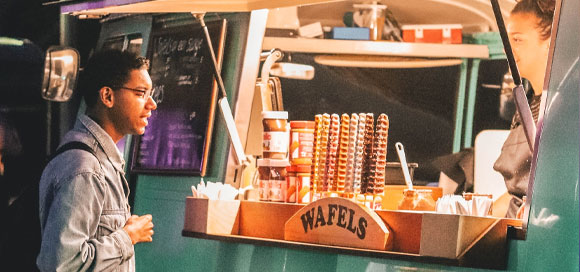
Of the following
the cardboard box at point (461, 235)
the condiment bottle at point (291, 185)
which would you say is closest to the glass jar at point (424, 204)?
the cardboard box at point (461, 235)

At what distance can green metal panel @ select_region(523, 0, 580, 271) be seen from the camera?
2.54 metres

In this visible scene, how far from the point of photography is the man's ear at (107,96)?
3422 mm

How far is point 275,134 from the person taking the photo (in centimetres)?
393

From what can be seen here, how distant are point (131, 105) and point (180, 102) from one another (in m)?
1.77

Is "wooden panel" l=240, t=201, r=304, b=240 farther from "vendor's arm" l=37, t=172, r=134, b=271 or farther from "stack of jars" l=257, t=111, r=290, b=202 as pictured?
"vendor's arm" l=37, t=172, r=134, b=271

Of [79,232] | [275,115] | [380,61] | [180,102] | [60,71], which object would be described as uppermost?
[380,61]

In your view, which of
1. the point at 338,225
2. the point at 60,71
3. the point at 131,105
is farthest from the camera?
the point at 60,71

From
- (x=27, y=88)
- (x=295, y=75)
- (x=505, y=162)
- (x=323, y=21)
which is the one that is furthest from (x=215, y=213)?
(x=27, y=88)

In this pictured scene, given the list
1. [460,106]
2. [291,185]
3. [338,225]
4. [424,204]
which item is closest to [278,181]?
[291,185]

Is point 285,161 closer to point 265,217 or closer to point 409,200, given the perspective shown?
point 265,217

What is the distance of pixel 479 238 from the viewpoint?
9.65 ft

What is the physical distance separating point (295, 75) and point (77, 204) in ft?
10.5

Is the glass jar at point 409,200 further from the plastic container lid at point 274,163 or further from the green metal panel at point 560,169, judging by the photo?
the green metal panel at point 560,169

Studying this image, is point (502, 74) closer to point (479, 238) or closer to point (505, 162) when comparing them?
point (505, 162)
